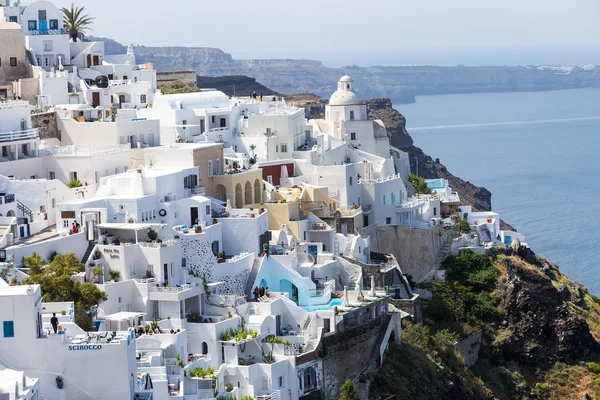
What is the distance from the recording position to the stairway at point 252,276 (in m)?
47.0

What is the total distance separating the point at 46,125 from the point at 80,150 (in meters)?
2.59

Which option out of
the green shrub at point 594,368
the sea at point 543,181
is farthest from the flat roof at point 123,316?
the sea at point 543,181

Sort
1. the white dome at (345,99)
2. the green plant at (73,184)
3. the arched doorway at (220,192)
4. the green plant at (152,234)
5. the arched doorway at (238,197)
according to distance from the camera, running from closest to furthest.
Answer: the green plant at (152,234), the green plant at (73,184), the arched doorway at (220,192), the arched doorway at (238,197), the white dome at (345,99)

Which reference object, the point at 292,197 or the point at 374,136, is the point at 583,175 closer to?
the point at 374,136

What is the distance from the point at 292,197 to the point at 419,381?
8.73 metres

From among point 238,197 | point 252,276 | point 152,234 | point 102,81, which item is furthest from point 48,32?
point 152,234

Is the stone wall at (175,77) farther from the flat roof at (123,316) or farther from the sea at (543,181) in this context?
the flat roof at (123,316)

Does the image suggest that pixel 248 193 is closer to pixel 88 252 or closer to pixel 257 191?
pixel 257 191

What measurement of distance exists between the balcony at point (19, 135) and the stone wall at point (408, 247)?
13.7m

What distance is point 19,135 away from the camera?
163ft

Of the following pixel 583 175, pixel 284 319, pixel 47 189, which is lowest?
pixel 583 175

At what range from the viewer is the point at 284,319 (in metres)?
46.2

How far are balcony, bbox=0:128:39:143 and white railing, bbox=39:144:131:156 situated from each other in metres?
0.62

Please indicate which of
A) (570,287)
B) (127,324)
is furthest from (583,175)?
(127,324)
